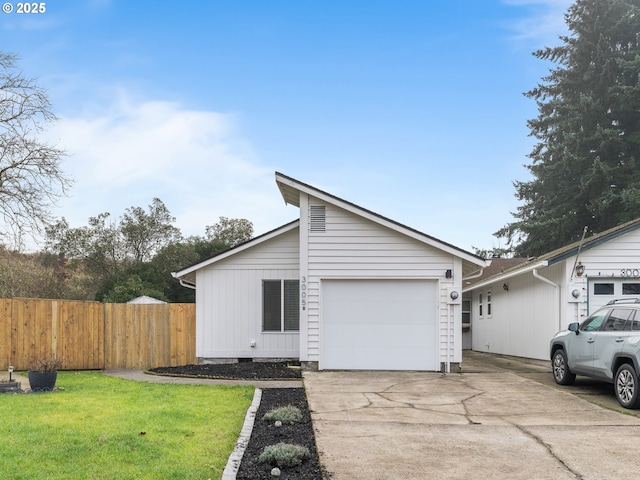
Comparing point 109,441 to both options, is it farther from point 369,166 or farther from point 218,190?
point 218,190

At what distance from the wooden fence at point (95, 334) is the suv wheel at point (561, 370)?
9.11 meters

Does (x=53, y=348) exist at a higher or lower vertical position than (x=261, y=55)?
lower

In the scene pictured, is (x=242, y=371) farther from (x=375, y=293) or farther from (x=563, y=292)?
(x=563, y=292)

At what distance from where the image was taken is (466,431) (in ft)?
23.9

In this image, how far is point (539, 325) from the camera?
1588 centimetres

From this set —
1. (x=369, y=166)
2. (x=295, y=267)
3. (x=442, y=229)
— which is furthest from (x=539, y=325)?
(x=442, y=229)

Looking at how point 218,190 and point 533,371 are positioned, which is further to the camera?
point 218,190

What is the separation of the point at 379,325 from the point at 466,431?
635 centimetres

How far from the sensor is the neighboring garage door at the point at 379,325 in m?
13.5

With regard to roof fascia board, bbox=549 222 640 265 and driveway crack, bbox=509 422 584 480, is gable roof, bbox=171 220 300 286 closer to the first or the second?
roof fascia board, bbox=549 222 640 265

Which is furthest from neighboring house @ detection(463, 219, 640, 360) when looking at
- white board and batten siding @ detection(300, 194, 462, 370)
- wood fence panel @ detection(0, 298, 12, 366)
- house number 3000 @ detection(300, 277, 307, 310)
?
wood fence panel @ detection(0, 298, 12, 366)

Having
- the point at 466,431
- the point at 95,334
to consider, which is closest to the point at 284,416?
the point at 466,431

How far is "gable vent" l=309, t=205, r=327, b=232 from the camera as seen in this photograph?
13.6 m

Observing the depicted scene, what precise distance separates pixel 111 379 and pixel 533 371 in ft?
33.6
